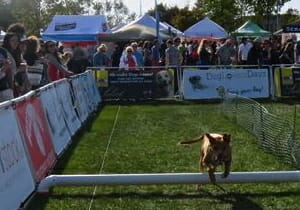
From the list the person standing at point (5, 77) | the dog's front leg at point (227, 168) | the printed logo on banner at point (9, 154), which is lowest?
the dog's front leg at point (227, 168)

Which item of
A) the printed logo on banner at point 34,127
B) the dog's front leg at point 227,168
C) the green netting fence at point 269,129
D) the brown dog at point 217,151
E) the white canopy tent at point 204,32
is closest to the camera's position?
the brown dog at point 217,151

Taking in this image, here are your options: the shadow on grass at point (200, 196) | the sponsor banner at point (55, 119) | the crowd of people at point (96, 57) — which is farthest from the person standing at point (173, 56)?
the shadow on grass at point (200, 196)

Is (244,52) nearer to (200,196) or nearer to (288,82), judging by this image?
(288,82)

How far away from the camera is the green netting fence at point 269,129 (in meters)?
8.88

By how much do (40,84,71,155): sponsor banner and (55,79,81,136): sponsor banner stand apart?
29 centimetres

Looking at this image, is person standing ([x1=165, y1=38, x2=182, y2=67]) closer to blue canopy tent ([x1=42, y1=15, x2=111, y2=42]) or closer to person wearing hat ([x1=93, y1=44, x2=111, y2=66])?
person wearing hat ([x1=93, y1=44, x2=111, y2=66])

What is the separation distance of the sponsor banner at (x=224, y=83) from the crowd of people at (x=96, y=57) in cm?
149

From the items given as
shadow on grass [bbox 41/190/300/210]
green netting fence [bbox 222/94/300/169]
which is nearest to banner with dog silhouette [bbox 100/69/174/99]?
green netting fence [bbox 222/94/300/169]

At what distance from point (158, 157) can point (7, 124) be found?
380cm

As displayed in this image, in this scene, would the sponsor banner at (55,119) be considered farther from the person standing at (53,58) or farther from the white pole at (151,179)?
the person standing at (53,58)

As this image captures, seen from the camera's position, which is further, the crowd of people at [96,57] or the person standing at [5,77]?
the crowd of people at [96,57]

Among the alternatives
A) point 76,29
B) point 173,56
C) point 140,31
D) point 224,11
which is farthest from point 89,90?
point 224,11

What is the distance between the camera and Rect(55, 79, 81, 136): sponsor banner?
11195mm

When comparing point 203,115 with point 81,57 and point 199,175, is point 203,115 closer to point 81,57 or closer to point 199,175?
point 81,57
